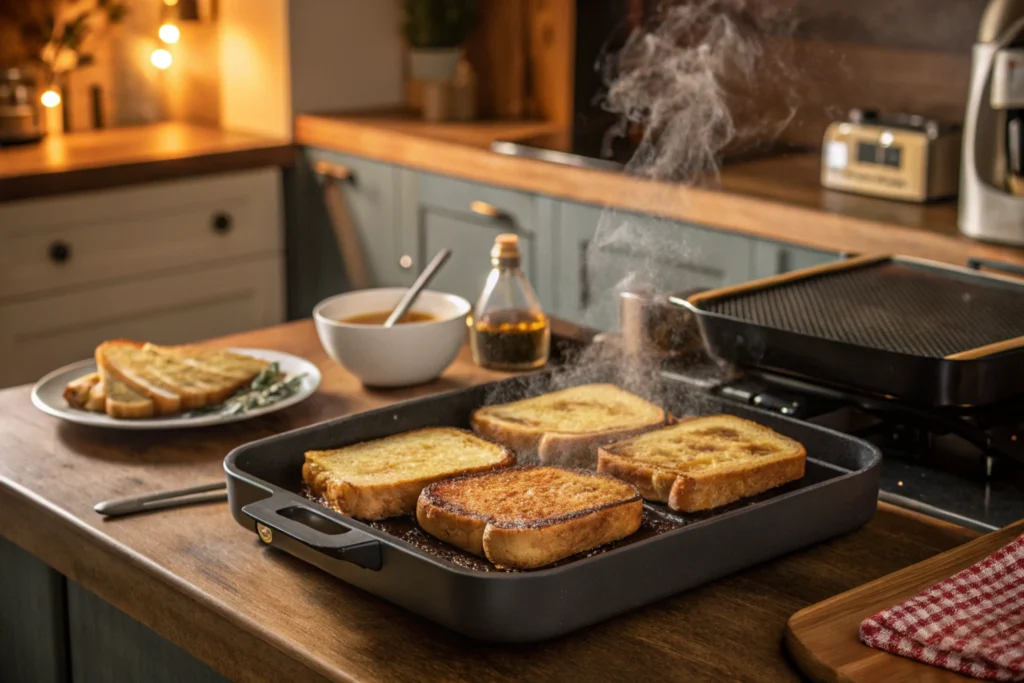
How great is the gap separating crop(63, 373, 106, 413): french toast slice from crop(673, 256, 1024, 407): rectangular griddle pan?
0.67m

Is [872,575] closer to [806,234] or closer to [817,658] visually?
[817,658]

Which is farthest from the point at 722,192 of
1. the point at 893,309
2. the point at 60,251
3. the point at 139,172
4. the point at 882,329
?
the point at 60,251

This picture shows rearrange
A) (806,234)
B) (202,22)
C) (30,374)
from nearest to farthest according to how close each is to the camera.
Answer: (806,234), (30,374), (202,22)

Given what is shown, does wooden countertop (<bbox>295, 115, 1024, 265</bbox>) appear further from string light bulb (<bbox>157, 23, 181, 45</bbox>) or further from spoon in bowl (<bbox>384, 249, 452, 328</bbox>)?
spoon in bowl (<bbox>384, 249, 452, 328</bbox>)

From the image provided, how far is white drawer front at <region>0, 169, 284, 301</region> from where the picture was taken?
3123 millimetres

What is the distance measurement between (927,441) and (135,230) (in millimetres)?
2427

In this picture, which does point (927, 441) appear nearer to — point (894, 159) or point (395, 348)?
point (395, 348)

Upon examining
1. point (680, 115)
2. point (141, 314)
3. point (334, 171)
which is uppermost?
point (680, 115)

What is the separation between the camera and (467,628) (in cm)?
95

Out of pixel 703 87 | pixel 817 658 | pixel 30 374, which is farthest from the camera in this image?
pixel 30 374

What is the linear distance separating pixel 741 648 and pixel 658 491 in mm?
202

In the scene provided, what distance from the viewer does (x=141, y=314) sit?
3.39m

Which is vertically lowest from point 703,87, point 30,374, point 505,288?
point 30,374

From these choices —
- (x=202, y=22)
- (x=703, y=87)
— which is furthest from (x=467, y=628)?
(x=202, y=22)
